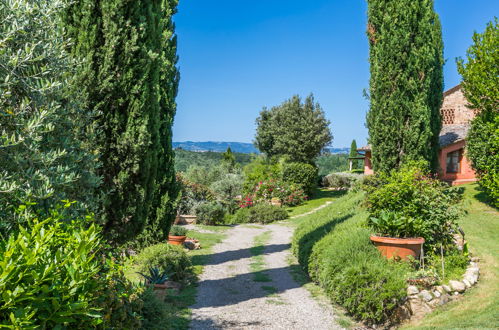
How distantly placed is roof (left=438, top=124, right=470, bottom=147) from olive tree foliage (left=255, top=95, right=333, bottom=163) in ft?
31.7

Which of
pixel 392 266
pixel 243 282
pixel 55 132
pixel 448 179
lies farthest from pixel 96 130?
pixel 448 179

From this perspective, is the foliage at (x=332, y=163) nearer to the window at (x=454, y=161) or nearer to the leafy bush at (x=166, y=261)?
the window at (x=454, y=161)

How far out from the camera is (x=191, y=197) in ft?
62.1

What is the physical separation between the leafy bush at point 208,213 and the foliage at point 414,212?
11265 mm

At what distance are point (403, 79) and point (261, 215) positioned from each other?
1062 centimetres

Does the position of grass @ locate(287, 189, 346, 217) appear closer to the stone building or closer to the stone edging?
the stone building

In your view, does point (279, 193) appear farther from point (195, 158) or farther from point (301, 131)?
point (195, 158)

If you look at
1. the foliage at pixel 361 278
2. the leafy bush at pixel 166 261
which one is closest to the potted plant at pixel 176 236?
the leafy bush at pixel 166 261

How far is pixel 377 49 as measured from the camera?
1247cm

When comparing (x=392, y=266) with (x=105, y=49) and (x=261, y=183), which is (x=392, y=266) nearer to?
(x=105, y=49)

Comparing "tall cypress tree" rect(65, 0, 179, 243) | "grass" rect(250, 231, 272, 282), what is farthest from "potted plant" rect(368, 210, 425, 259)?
"tall cypress tree" rect(65, 0, 179, 243)

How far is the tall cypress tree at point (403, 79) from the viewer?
1201cm

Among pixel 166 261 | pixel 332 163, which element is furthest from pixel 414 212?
pixel 332 163

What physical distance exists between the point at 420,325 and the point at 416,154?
7956 millimetres
